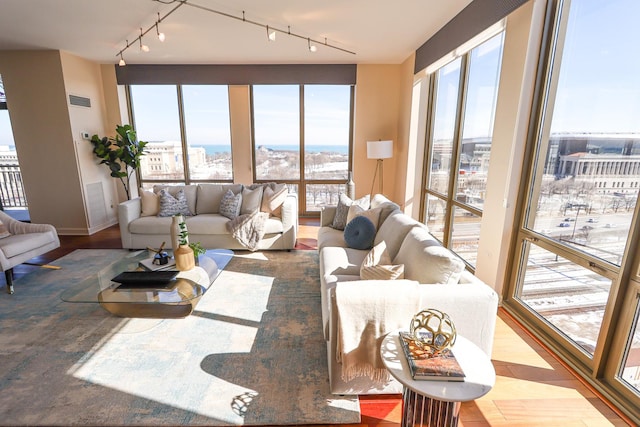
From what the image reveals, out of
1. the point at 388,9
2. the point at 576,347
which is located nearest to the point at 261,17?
the point at 388,9

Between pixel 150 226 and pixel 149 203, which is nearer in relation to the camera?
pixel 150 226

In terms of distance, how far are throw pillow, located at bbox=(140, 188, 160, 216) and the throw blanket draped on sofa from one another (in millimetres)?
1122

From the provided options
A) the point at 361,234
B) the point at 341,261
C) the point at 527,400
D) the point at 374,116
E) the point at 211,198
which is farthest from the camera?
the point at 374,116

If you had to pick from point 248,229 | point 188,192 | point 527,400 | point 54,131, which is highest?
point 54,131

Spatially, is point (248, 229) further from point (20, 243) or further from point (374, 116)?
A: point (374, 116)

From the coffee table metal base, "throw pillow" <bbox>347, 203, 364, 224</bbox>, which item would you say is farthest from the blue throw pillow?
the coffee table metal base

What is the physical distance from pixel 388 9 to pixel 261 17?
132 centimetres

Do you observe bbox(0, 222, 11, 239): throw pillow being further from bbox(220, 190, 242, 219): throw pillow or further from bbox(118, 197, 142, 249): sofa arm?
bbox(220, 190, 242, 219): throw pillow

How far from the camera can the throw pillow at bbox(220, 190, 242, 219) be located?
13.3 feet

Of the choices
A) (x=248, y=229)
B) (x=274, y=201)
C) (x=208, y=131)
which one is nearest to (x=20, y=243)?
(x=248, y=229)

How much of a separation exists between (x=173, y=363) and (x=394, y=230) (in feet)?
6.26

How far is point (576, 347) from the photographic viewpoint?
204 cm

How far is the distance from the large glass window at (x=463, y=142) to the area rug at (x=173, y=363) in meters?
1.90

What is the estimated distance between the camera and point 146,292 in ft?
7.84
